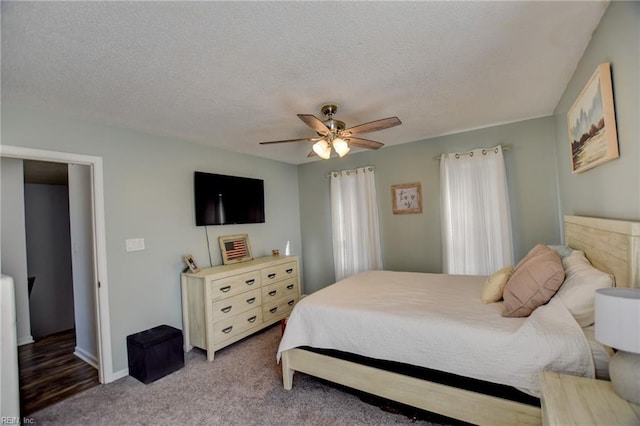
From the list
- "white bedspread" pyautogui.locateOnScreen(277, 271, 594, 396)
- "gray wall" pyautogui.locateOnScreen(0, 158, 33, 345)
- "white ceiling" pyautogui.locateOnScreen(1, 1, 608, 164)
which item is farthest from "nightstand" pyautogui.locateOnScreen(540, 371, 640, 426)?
"gray wall" pyautogui.locateOnScreen(0, 158, 33, 345)

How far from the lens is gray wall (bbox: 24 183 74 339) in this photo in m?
3.98

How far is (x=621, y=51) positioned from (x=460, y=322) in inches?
63.9

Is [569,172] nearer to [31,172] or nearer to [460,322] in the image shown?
[460,322]

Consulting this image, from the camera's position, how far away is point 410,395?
179 cm

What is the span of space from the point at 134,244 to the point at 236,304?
4.04 ft

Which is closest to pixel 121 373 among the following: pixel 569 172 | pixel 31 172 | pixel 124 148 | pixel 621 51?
pixel 124 148

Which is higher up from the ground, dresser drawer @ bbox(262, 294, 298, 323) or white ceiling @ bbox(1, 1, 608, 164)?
white ceiling @ bbox(1, 1, 608, 164)

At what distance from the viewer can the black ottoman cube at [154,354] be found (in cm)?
250

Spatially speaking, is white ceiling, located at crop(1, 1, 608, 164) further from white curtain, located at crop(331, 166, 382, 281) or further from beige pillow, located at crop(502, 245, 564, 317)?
white curtain, located at crop(331, 166, 382, 281)

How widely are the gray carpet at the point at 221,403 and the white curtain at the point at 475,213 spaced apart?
2138 mm

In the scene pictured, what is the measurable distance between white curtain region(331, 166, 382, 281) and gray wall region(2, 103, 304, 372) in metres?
1.71

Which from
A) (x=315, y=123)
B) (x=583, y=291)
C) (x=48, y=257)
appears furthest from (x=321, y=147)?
(x=48, y=257)

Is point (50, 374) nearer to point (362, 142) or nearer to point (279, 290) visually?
point (279, 290)

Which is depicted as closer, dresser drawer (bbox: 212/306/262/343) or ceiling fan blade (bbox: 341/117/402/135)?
ceiling fan blade (bbox: 341/117/402/135)
